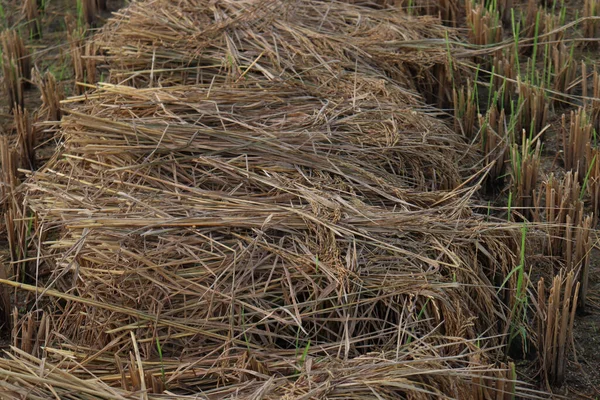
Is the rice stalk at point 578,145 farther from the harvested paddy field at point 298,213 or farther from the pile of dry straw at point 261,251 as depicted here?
the pile of dry straw at point 261,251

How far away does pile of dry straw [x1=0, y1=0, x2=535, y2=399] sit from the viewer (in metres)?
2.01

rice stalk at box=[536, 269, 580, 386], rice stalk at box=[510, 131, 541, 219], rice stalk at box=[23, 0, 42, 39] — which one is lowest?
rice stalk at box=[536, 269, 580, 386]

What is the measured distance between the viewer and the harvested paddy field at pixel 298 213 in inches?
81.9

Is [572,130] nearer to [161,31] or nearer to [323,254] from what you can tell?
[323,254]

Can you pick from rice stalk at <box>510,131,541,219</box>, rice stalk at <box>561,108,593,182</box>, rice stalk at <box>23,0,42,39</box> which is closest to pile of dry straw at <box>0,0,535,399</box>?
rice stalk at <box>510,131,541,219</box>

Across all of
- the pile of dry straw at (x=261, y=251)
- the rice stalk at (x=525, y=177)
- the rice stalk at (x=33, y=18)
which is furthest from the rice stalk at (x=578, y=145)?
the rice stalk at (x=33, y=18)

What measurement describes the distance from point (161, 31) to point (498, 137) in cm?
125

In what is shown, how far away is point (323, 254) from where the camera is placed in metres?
2.23

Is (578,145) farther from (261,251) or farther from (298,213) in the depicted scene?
(261,251)

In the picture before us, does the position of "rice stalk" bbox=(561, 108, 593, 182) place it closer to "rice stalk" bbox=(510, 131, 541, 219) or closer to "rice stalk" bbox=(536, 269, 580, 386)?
"rice stalk" bbox=(510, 131, 541, 219)

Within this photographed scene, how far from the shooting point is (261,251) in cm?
226

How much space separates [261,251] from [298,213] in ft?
0.47

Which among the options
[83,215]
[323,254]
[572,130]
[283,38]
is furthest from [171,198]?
[572,130]

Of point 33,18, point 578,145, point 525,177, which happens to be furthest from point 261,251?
point 33,18
